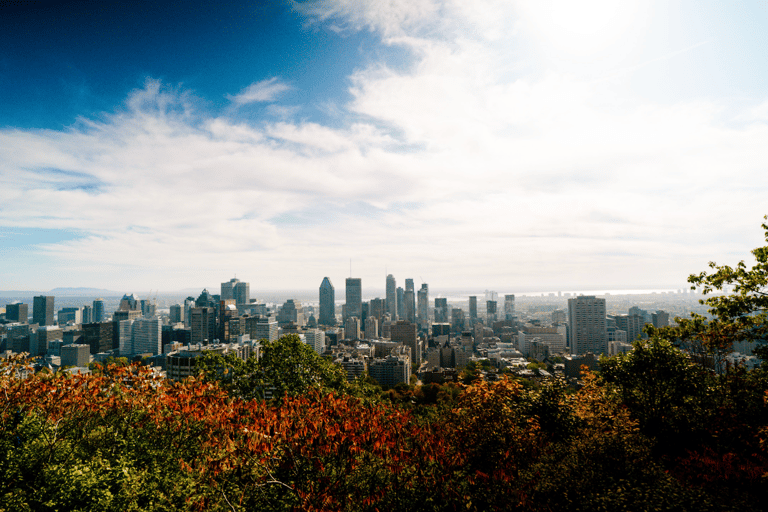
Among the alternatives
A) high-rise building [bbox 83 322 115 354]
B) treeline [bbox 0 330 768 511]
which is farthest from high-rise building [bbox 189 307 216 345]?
treeline [bbox 0 330 768 511]

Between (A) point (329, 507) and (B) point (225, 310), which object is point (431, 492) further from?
(B) point (225, 310)

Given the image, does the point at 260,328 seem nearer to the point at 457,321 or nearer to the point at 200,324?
the point at 200,324

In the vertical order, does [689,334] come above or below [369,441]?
above

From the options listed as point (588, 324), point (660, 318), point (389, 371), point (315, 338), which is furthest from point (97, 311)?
point (660, 318)

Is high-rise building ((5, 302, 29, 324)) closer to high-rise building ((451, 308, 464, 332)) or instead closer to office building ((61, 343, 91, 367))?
office building ((61, 343, 91, 367))

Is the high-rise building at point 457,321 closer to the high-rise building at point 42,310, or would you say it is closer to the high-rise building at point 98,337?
the high-rise building at point 98,337

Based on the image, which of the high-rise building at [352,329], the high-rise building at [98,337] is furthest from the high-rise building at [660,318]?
the high-rise building at [98,337]

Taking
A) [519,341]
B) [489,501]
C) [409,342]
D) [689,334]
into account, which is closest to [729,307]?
[689,334]
